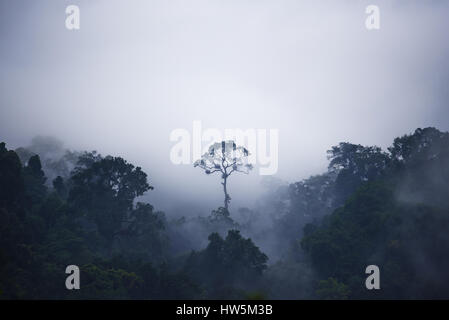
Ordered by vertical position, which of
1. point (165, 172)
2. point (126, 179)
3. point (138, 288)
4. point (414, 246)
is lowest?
point (138, 288)

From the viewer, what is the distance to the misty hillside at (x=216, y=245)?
24281 millimetres

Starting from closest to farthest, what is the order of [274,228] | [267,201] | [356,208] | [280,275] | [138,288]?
[138,288]
[280,275]
[356,208]
[274,228]
[267,201]

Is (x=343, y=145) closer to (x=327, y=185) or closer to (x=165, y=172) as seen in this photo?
(x=327, y=185)

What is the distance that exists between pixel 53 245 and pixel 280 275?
60.3ft

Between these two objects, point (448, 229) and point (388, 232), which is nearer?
point (448, 229)

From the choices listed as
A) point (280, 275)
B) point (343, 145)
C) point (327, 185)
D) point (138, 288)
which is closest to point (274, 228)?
point (327, 185)

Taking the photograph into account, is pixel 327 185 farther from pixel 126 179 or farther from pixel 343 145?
pixel 126 179

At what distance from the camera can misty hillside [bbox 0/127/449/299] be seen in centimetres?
2428

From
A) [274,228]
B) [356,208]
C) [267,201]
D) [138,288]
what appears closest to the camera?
[138,288]

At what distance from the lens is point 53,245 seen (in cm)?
2811

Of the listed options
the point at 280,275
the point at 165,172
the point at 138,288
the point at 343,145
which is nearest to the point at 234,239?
the point at 280,275

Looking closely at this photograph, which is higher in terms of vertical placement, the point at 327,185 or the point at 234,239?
the point at 327,185

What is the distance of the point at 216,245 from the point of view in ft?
96.0

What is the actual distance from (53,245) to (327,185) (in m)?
36.5
